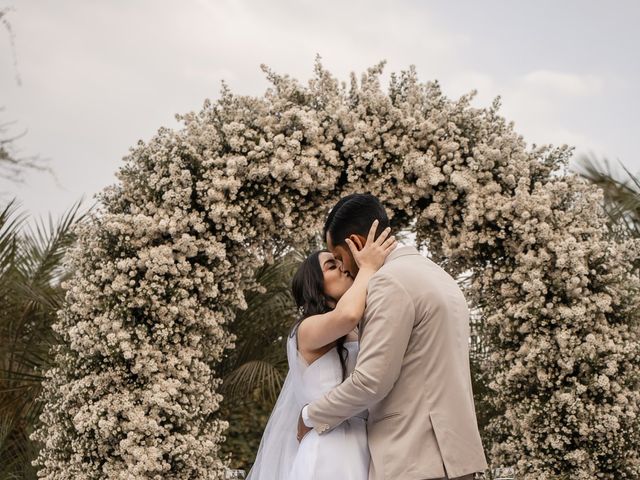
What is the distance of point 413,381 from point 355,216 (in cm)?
79

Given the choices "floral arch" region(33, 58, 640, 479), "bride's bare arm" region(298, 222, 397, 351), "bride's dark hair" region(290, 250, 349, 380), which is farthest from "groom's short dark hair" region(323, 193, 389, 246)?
"floral arch" region(33, 58, 640, 479)

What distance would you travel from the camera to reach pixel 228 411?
8195 millimetres

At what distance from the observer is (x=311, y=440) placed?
10.9 ft

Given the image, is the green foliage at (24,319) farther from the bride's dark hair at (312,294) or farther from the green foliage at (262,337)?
the bride's dark hair at (312,294)

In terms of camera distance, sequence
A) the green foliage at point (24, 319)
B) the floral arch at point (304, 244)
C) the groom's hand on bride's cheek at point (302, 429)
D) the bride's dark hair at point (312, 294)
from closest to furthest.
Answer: the groom's hand on bride's cheek at point (302, 429), the bride's dark hair at point (312, 294), the floral arch at point (304, 244), the green foliage at point (24, 319)

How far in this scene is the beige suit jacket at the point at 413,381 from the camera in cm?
293

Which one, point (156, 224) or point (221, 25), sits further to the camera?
point (221, 25)

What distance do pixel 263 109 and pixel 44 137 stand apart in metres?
4.66

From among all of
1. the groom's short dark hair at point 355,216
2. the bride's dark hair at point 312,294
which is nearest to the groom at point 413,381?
the groom's short dark hair at point 355,216

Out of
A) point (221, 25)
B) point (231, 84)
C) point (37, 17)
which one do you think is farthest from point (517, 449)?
point (37, 17)

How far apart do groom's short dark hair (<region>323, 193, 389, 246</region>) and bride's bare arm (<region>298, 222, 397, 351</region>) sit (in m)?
0.05

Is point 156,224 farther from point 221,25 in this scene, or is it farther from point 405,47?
point 221,25

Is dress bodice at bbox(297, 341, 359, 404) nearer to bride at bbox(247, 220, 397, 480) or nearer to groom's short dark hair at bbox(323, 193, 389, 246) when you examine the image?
bride at bbox(247, 220, 397, 480)

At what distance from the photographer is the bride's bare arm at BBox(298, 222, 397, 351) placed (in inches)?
125
